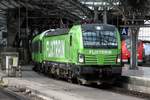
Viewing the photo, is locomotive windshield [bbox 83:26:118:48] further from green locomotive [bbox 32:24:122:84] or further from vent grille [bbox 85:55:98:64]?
vent grille [bbox 85:55:98:64]

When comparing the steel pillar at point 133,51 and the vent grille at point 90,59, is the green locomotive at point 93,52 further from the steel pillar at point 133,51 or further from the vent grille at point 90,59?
the steel pillar at point 133,51

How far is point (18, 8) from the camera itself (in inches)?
2699

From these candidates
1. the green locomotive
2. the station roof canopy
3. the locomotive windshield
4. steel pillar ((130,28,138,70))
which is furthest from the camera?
the station roof canopy

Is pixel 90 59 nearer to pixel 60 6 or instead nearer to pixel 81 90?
pixel 81 90

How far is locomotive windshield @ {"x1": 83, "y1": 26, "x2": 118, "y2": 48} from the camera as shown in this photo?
28391 mm

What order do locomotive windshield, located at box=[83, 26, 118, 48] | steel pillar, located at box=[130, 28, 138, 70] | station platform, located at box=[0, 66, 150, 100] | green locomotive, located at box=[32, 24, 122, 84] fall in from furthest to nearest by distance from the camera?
steel pillar, located at box=[130, 28, 138, 70]
locomotive windshield, located at box=[83, 26, 118, 48]
green locomotive, located at box=[32, 24, 122, 84]
station platform, located at box=[0, 66, 150, 100]

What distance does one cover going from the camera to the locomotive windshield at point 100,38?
28.4 meters

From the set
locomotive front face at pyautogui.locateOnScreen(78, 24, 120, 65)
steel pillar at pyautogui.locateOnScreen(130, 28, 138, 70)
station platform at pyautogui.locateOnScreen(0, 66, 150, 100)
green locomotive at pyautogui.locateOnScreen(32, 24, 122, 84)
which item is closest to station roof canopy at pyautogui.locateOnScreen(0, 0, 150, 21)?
steel pillar at pyautogui.locateOnScreen(130, 28, 138, 70)

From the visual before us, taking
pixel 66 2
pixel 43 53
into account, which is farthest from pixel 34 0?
pixel 43 53

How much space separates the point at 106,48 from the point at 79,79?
2184 millimetres

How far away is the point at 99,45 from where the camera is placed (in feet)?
93.0

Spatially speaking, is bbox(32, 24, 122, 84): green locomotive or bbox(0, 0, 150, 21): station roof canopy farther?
bbox(0, 0, 150, 21): station roof canopy

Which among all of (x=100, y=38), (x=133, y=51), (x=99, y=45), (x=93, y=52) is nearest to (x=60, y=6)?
(x=133, y=51)

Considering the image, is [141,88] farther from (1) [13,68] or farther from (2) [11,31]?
(2) [11,31]
